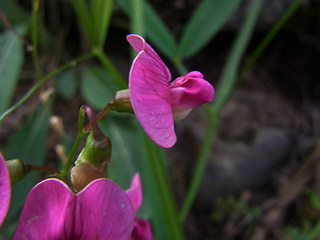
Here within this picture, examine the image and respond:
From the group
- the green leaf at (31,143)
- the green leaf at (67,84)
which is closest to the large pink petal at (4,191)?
the green leaf at (31,143)

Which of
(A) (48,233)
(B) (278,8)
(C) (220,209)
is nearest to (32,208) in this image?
(A) (48,233)

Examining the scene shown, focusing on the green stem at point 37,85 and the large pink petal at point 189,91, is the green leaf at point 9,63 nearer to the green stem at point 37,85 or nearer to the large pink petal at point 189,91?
the green stem at point 37,85

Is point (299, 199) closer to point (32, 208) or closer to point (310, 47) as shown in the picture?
point (310, 47)

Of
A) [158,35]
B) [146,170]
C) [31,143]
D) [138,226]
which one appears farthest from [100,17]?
[138,226]

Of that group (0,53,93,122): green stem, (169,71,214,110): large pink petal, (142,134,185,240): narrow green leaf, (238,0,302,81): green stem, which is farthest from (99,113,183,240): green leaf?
(238,0,302,81): green stem

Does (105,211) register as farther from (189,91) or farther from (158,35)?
(158,35)

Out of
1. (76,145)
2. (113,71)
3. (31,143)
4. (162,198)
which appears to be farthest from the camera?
(31,143)

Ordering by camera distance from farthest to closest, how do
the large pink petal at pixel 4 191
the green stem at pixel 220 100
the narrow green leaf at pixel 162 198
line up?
the green stem at pixel 220 100 < the narrow green leaf at pixel 162 198 < the large pink petal at pixel 4 191

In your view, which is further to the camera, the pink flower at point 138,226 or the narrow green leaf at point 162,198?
the narrow green leaf at point 162,198

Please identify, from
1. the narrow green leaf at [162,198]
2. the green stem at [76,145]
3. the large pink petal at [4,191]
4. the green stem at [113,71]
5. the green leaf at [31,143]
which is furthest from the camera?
the green leaf at [31,143]

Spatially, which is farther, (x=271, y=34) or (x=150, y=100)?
(x=271, y=34)
